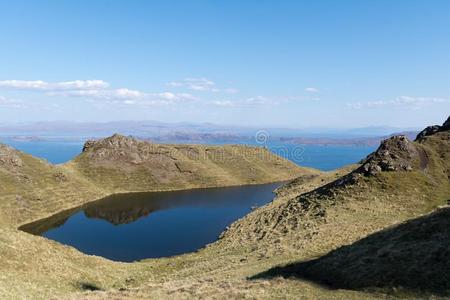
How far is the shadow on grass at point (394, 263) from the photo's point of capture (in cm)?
2894

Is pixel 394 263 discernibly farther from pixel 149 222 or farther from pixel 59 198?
pixel 59 198

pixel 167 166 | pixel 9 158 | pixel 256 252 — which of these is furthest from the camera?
pixel 167 166

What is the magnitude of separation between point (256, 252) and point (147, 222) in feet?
155

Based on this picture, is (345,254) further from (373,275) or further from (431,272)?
(431,272)

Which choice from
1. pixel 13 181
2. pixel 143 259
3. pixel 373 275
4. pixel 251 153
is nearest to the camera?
pixel 373 275

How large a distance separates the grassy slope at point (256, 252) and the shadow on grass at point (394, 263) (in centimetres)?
198

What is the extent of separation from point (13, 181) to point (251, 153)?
110875 millimetres

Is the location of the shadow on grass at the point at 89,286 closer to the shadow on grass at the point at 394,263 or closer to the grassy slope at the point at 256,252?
the grassy slope at the point at 256,252

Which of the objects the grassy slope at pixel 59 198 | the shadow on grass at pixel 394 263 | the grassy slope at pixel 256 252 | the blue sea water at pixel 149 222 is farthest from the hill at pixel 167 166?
the shadow on grass at pixel 394 263

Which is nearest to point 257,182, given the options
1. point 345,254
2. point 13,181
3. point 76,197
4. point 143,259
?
point 76,197

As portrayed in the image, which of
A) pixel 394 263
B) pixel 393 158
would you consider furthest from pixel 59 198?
pixel 394 263

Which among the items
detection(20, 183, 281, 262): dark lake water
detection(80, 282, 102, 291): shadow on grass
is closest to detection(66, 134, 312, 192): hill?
detection(20, 183, 281, 262): dark lake water

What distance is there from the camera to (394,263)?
32250 millimetres

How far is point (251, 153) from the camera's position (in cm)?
19838
